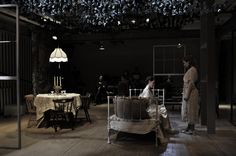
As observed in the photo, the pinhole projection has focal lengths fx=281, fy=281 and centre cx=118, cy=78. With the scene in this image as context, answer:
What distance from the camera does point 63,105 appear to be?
669cm

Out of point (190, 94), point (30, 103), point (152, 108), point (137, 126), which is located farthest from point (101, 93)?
point (137, 126)

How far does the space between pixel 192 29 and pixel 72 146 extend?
308 inches

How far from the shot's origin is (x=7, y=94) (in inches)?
375

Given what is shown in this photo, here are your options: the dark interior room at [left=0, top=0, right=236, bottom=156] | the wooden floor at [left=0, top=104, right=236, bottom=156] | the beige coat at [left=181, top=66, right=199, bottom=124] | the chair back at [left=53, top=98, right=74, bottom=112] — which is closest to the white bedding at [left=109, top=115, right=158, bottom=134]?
the dark interior room at [left=0, top=0, right=236, bottom=156]

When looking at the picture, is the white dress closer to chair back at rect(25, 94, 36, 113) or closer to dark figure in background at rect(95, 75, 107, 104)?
chair back at rect(25, 94, 36, 113)

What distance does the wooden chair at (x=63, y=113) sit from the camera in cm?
650

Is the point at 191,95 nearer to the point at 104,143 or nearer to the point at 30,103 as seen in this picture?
the point at 104,143

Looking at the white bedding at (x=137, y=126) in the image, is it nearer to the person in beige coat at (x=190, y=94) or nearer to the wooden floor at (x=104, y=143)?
the wooden floor at (x=104, y=143)

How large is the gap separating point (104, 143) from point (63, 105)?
1.90m

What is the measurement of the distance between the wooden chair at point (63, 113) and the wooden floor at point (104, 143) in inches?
13.8

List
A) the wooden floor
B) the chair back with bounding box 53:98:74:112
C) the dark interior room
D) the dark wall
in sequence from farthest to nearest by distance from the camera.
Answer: the dark wall → the chair back with bounding box 53:98:74:112 → the dark interior room → the wooden floor

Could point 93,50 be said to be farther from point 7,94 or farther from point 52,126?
point 52,126

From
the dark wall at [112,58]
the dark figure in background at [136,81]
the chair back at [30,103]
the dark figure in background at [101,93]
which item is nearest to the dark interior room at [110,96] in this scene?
the chair back at [30,103]

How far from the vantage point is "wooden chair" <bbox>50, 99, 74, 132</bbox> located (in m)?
6.50
